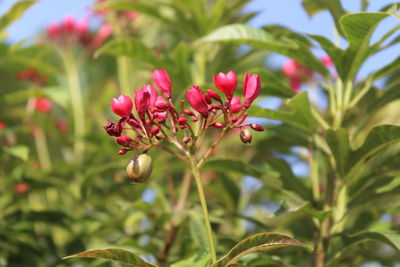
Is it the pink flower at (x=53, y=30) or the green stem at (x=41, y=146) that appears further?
the pink flower at (x=53, y=30)

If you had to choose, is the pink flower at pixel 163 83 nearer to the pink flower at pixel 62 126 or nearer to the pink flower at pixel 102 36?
the pink flower at pixel 62 126

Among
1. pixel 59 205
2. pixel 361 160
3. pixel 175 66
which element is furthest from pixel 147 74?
pixel 361 160

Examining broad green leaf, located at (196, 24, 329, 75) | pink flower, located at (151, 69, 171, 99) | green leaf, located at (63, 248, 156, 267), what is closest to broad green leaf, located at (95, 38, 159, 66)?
broad green leaf, located at (196, 24, 329, 75)

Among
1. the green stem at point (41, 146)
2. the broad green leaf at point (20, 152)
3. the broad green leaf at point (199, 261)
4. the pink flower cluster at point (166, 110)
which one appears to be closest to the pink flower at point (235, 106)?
the pink flower cluster at point (166, 110)

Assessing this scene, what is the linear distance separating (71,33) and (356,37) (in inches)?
83.5

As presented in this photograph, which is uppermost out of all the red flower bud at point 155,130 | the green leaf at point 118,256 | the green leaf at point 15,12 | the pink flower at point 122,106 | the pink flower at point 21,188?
the green leaf at point 15,12

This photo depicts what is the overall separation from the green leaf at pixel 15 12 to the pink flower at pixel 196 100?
1454 mm

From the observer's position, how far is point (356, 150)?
62.1 inches

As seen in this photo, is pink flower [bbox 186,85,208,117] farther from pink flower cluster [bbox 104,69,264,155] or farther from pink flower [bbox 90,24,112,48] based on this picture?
pink flower [bbox 90,24,112,48]

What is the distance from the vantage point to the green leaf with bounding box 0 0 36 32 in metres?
2.34

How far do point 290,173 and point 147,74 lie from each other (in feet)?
3.97

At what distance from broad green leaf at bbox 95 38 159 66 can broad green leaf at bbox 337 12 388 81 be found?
28.1 inches

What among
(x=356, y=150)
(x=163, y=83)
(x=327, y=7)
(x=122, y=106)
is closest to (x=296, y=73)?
(x=327, y=7)

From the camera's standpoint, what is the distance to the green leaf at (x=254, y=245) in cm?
116
